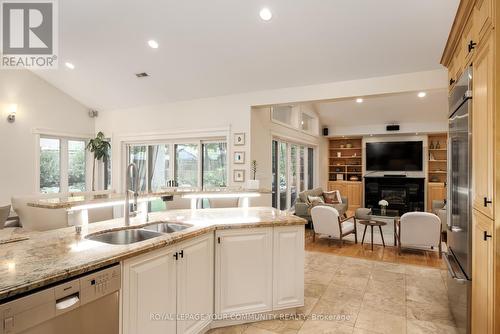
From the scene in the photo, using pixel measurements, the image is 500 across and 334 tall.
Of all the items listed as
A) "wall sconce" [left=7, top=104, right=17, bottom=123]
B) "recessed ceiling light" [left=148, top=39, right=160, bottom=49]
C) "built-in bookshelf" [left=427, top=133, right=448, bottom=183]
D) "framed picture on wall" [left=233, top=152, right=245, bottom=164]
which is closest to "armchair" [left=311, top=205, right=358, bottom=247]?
"framed picture on wall" [left=233, top=152, right=245, bottom=164]

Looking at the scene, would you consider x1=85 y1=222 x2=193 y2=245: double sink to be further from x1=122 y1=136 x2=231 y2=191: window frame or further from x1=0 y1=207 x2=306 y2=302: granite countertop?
x1=122 y1=136 x2=231 y2=191: window frame

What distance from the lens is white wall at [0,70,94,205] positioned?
215 inches

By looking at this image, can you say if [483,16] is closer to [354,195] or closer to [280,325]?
[280,325]

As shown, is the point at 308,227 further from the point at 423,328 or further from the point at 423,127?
the point at 423,127

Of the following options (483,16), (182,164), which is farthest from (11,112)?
(483,16)

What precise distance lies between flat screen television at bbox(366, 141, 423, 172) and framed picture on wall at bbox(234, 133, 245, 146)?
19.5 ft

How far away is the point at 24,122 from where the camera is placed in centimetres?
577

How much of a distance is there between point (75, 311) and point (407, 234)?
483 centimetres

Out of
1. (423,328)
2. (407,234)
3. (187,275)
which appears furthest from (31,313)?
(407,234)

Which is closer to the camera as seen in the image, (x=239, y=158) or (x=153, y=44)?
(x=153, y=44)

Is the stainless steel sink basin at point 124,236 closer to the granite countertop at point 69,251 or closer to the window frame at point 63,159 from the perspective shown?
the granite countertop at point 69,251

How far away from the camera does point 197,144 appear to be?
19.9 feet

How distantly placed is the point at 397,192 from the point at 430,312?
6960mm

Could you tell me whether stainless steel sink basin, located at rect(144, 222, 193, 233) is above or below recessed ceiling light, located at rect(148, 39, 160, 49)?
below
